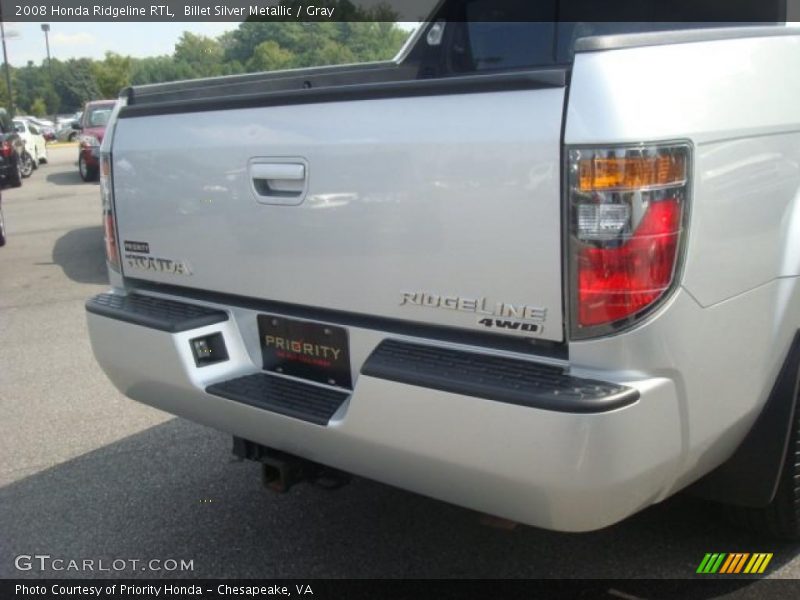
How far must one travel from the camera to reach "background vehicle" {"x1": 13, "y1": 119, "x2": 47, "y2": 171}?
24559 mm

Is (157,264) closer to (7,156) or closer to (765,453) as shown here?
(765,453)

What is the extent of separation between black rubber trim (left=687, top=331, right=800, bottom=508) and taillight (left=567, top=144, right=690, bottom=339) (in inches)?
25.7

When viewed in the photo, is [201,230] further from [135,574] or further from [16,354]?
[16,354]

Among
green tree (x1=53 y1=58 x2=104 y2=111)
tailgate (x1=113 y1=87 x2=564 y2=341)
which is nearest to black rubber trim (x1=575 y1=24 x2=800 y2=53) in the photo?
tailgate (x1=113 y1=87 x2=564 y2=341)

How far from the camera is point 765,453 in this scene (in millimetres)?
2588

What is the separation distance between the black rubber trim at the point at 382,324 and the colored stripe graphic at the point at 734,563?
1.29 meters

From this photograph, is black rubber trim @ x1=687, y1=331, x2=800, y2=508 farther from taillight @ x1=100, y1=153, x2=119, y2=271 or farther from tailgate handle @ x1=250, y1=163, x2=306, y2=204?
taillight @ x1=100, y1=153, x2=119, y2=271

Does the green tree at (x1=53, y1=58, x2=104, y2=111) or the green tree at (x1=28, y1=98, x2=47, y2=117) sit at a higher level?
the green tree at (x1=53, y1=58, x2=104, y2=111)

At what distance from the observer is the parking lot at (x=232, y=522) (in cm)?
316

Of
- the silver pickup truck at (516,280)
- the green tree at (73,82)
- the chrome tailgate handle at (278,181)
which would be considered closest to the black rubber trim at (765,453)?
the silver pickup truck at (516,280)

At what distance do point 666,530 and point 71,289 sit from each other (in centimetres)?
666

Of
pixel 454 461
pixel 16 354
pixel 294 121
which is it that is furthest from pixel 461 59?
pixel 16 354

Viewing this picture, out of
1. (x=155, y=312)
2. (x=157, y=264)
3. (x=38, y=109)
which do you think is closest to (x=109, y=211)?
(x=157, y=264)

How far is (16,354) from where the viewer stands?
20.2 feet
